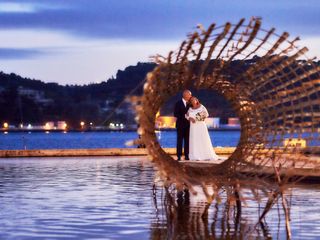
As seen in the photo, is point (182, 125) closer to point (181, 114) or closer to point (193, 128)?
point (181, 114)

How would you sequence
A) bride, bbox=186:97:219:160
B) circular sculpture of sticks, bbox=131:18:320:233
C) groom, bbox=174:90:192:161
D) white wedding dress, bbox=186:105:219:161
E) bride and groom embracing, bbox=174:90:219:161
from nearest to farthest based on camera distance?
1. circular sculpture of sticks, bbox=131:18:320:233
2. bride and groom embracing, bbox=174:90:219:161
3. bride, bbox=186:97:219:160
4. white wedding dress, bbox=186:105:219:161
5. groom, bbox=174:90:192:161

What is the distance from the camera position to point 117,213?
15859mm

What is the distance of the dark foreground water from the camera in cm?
1351

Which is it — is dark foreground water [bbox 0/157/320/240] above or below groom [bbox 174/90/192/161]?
below

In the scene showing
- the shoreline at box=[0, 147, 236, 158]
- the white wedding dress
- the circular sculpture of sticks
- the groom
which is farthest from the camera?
the shoreline at box=[0, 147, 236, 158]

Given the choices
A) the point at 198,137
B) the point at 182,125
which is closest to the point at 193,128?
the point at 198,137

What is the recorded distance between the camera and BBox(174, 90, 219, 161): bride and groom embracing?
22359 mm

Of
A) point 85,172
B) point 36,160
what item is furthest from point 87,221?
point 36,160

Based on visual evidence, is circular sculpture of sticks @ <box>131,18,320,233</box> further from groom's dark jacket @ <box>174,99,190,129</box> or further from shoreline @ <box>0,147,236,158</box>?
shoreline @ <box>0,147,236,158</box>

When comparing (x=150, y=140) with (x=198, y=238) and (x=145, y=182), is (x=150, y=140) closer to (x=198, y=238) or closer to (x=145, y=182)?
(x=198, y=238)

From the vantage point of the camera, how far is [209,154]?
23.4 meters

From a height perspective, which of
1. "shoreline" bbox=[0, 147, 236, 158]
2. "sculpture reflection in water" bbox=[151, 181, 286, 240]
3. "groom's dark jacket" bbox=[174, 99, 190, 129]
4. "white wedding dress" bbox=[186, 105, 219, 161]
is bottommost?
"sculpture reflection in water" bbox=[151, 181, 286, 240]

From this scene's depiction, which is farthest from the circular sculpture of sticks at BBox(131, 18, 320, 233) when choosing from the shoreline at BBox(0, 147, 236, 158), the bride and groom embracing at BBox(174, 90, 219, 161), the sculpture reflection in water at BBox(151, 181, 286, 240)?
the shoreline at BBox(0, 147, 236, 158)

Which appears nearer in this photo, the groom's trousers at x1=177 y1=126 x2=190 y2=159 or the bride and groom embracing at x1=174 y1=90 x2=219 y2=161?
the bride and groom embracing at x1=174 y1=90 x2=219 y2=161
